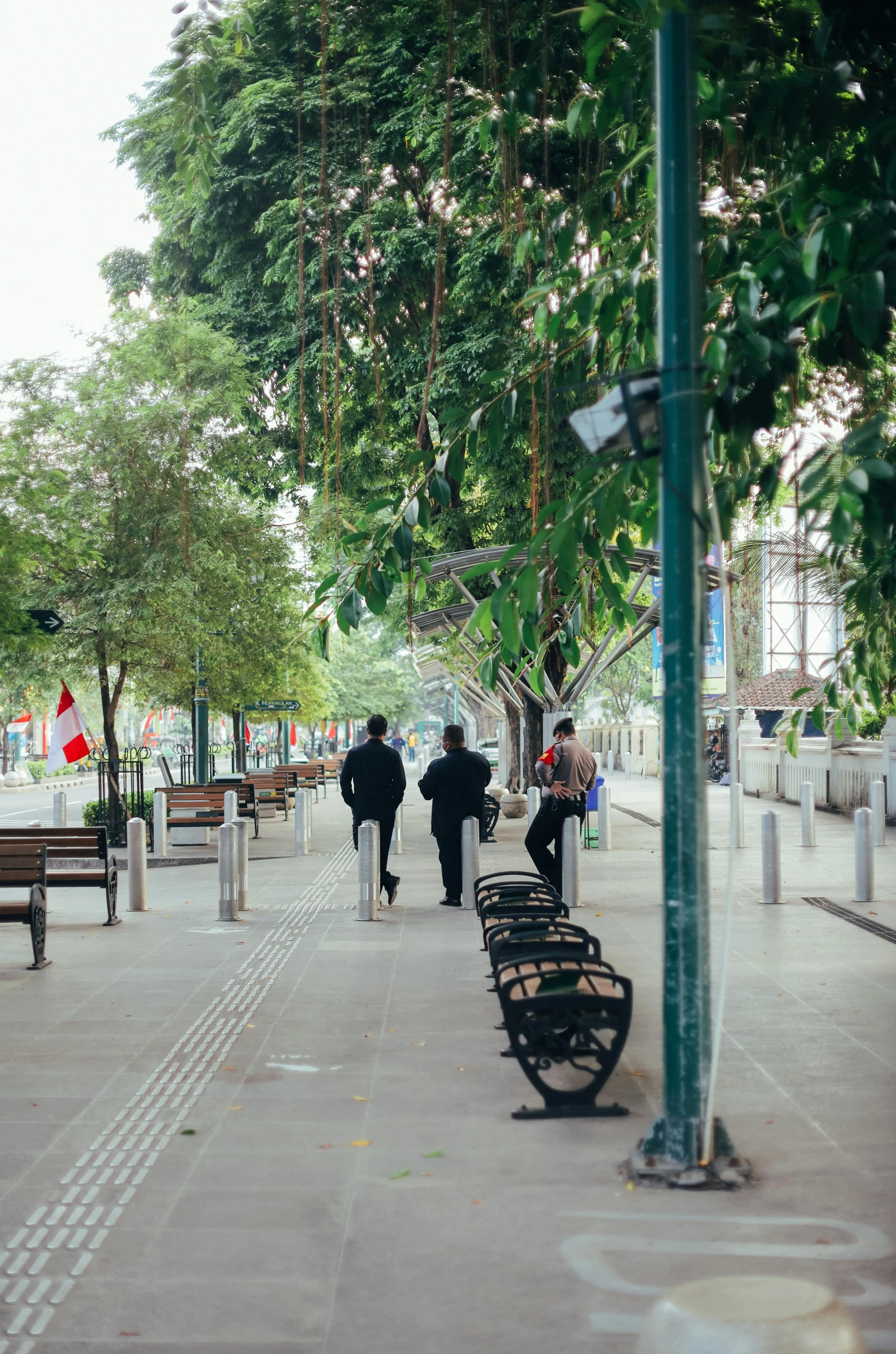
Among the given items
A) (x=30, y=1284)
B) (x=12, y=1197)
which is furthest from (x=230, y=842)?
(x=30, y=1284)

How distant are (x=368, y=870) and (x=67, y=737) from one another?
7929 mm

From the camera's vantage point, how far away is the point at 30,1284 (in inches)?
154

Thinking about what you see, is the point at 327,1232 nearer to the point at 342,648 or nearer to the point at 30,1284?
the point at 30,1284

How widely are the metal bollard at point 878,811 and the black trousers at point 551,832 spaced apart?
6080 mm

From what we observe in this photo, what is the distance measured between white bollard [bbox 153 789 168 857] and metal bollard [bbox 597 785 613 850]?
20.5 feet

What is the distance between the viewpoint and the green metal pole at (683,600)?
15.4 feet

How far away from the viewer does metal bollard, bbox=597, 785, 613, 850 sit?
1853 cm

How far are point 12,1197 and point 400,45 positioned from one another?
1468 centimetres

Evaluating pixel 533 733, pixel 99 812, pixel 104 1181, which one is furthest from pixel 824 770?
pixel 104 1181

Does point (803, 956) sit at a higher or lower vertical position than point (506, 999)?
lower

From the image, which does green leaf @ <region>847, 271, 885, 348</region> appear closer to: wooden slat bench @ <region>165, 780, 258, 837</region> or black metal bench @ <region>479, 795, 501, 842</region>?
black metal bench @ <region>479, 795, 501, 842</region>

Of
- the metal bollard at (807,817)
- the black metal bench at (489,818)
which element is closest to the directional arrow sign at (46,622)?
the black metal bench at (489,818)

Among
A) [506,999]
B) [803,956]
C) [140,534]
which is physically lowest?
[803,956]

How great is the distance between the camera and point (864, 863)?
41.1 feet
